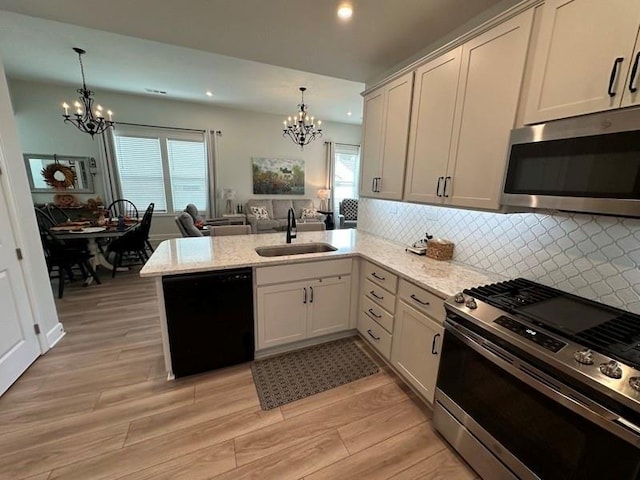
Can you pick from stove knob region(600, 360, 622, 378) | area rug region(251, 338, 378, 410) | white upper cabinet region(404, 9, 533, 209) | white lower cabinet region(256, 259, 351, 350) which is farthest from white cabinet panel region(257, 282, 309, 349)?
stove knob region(600, 360, 622, 378)

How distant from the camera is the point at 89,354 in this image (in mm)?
2318

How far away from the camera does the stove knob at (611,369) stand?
34.9 inches

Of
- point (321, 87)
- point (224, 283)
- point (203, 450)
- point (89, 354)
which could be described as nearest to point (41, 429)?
point (89, 354)

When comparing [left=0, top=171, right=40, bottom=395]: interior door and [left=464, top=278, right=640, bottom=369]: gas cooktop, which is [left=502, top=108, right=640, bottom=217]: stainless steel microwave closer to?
[left=464, top=278, right=640, bottom=369]: gas cooktop

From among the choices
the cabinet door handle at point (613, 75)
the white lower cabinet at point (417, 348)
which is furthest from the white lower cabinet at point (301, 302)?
the cabinet door handle at point (613, 75)

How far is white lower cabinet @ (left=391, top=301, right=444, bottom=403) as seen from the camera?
1691 millimetres

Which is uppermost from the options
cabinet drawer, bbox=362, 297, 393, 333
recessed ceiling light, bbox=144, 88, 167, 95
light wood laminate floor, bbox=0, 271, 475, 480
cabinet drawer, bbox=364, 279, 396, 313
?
recessed ceiling light, bbox=144, 88, 167, 95

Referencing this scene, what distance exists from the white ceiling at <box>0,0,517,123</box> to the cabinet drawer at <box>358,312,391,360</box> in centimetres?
238

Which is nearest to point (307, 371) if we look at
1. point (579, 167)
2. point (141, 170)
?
point (579, 167)

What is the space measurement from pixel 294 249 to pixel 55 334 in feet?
7.77

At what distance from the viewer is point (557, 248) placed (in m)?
1.52

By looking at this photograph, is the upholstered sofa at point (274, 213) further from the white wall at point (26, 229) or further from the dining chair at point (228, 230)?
the white wall at point (26, 229)

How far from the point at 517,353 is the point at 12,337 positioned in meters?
3.32

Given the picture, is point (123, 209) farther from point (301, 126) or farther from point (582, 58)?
point (582, 58)
